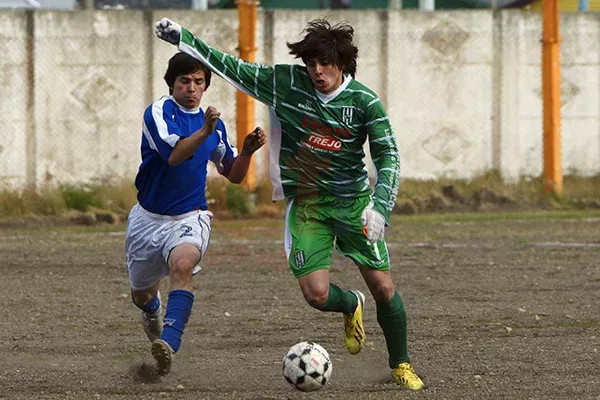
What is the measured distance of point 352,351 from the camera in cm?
668

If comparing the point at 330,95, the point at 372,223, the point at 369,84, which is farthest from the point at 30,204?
the point at 372,223

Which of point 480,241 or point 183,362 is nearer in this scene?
point 183,362

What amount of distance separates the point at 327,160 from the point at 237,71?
675 mm

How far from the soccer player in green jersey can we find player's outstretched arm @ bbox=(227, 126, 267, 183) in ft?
0.24

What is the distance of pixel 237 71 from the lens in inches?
260

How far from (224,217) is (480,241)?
3700 millimetres

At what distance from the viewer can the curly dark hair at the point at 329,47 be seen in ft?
20.8

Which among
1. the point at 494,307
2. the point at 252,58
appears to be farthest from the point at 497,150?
the point at 494,307

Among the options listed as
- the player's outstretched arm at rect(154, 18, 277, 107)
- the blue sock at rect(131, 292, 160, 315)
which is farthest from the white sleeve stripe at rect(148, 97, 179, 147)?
the blue sock at rect(131, 292, 160, 315)

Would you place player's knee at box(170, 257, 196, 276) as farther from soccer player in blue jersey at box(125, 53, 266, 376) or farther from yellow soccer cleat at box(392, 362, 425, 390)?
yellow soccer cleat at box(392, 362, 425, 390)

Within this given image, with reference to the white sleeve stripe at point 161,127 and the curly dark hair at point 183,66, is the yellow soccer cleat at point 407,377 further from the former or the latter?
the curly dark hair at point 183,66

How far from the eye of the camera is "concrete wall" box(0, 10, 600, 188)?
53.0 ft

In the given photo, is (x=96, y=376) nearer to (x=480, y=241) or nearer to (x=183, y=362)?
(x=183, y=362)

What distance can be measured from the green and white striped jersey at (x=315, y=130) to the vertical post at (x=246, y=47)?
30.5 ft
